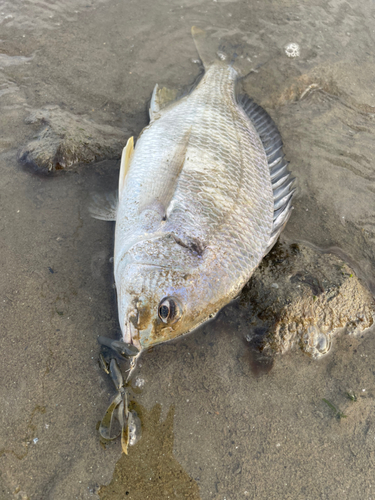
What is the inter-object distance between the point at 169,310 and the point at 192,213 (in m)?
0.84

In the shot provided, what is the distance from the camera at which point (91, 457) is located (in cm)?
216

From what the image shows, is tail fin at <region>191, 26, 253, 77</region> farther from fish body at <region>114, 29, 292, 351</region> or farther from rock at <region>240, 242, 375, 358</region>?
rock at <region>240, 242, 375, 358</region>

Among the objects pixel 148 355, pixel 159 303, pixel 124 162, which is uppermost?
pixel 124 162

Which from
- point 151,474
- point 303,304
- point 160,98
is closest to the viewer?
point 151,474

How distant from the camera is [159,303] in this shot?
219 centimetres

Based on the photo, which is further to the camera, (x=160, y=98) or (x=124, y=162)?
(x=160, y=98)

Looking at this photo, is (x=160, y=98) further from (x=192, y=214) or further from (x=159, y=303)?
(x=159, y=303)

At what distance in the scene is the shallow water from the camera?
2.19m

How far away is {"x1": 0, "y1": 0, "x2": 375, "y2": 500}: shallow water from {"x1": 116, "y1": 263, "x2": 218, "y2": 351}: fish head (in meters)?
0.46

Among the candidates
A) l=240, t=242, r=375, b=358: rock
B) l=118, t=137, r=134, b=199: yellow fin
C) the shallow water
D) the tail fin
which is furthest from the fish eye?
the tail fin

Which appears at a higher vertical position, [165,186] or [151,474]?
[165,186]

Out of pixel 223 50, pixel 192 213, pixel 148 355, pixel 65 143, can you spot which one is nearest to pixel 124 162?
pixel 65 143

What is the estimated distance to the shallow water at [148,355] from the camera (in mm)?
2188

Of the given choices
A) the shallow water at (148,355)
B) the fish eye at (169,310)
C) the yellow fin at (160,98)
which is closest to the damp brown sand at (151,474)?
the shallow water at (148,355)
